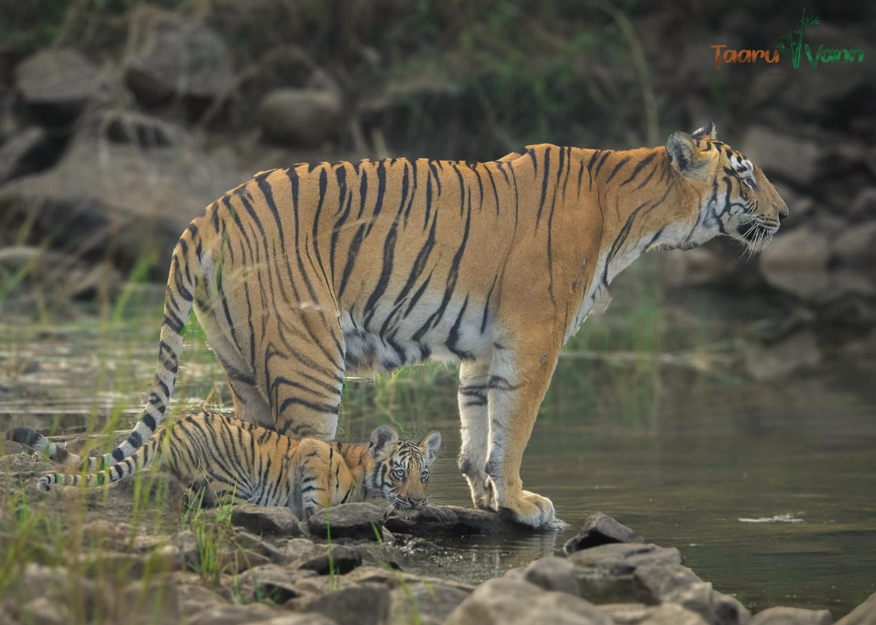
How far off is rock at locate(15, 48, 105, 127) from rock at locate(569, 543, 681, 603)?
1471cm

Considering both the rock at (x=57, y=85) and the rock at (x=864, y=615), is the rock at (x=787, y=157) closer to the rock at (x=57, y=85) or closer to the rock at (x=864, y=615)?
the rock at (x=57, y=85)

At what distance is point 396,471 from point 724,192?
6.90 ft

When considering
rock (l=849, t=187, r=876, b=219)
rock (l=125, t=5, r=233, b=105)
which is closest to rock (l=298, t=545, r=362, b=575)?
rock (l=125, t=5, r=233, b=105)

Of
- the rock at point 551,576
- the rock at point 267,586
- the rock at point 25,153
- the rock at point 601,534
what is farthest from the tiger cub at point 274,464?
the rock at point 25,153

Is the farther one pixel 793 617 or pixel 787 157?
pixel 787 157

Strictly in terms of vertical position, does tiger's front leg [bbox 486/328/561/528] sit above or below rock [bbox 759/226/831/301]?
below

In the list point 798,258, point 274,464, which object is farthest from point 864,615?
point 798,258

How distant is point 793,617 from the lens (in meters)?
4.23

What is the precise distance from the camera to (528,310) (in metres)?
6.04

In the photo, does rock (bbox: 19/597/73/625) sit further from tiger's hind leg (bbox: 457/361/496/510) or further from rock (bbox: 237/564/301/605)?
tiger's hind leg (bbox: 457/361/496/510)

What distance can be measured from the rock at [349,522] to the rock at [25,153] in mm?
13495

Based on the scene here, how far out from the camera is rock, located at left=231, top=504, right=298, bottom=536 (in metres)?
5.20

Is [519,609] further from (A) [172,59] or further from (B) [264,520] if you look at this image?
(A) [172,59]

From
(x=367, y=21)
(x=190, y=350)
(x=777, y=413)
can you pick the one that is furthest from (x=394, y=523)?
(x=367, y=21)
